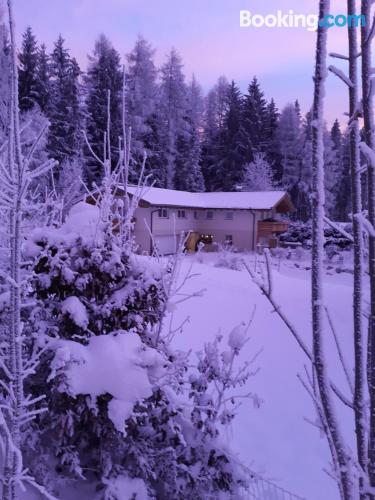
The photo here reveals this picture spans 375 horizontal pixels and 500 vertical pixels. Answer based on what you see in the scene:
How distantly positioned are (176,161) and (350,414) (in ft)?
120

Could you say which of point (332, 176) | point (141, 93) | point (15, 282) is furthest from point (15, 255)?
point (332, 176)

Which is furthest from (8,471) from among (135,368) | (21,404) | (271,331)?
(271,331)

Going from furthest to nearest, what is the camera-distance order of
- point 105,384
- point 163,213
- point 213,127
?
point 213,127 → point 163,213 → point 105,384

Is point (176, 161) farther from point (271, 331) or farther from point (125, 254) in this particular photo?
point (125, 254)

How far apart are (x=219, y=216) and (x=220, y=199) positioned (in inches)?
54.4

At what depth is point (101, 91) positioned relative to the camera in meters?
35.1

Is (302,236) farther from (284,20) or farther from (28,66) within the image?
(284,20)

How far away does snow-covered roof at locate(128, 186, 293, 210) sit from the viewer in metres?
26.5

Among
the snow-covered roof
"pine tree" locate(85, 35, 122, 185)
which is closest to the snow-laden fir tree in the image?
the snow-covered roof

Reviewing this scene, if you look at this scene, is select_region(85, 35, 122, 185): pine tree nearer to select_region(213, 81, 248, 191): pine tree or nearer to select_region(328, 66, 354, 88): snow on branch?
select_region(213, 81, 248, 191): pine tree

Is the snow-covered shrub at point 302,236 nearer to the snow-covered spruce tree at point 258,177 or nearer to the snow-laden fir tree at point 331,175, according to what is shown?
the snow-covered spruce tree at point 258,177

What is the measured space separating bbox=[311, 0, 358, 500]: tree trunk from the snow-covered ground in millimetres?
1260

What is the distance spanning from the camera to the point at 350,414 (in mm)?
6699

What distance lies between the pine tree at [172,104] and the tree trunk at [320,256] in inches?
1528
